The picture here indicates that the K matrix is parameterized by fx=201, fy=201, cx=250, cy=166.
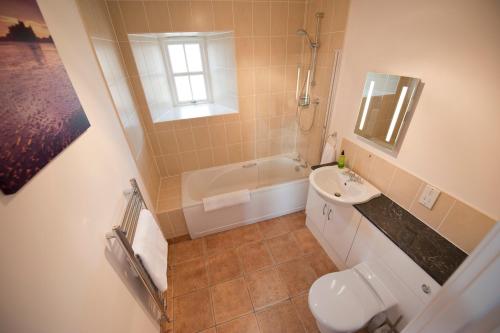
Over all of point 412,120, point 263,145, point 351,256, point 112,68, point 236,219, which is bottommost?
point 236,219

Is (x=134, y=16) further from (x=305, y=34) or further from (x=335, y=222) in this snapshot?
(x=335, y=222)

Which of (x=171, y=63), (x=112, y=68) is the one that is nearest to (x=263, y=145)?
(x=171, y=63)

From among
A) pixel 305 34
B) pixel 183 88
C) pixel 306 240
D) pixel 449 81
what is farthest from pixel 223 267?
pixel 305 34

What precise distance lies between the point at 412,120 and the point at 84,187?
191 centimetres

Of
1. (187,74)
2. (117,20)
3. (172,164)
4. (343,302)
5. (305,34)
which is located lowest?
(343,302)

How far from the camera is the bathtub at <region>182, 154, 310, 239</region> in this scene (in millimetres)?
2256

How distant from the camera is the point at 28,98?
646 mm

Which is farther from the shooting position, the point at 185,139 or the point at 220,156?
the point at 220,156

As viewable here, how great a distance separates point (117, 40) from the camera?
1.88 m

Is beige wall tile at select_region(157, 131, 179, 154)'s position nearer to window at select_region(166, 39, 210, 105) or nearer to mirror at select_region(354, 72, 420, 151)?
window at select_region(166, 39, 210, 105)

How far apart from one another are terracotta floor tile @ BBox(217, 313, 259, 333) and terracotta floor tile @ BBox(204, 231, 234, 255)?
69 cm

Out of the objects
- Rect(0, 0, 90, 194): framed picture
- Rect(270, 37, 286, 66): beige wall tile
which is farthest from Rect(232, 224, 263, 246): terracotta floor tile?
Rect(270, 37, 286, 66): beige wall tile

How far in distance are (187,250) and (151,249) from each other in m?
1.02

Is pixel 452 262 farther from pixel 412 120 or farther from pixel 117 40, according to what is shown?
pixel 117 40
